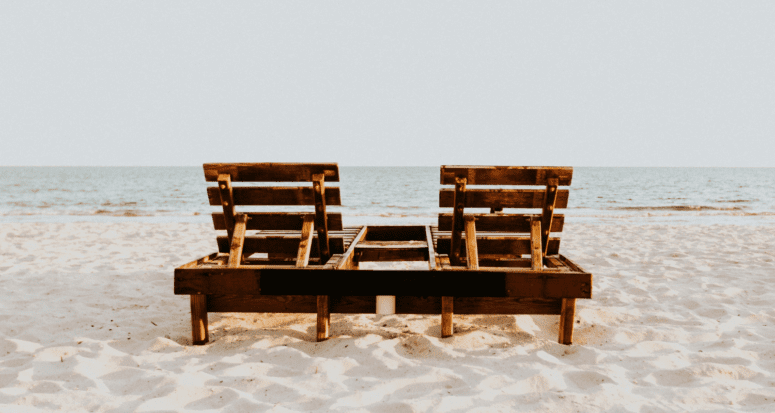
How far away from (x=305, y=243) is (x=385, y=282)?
862 mm

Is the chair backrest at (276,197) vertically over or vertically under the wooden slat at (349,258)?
A: over

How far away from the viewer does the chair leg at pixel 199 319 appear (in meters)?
3.31

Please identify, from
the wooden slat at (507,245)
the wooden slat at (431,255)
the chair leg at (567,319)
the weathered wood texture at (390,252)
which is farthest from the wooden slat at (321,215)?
the chair leg at (567,319)

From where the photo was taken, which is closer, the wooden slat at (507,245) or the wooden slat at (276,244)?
the wooden slat at (507,245)

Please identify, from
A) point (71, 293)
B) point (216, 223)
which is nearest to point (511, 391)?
point (216, 223)

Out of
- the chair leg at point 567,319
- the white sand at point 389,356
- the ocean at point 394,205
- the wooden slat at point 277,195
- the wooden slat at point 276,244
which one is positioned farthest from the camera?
the ocean at point 394,205

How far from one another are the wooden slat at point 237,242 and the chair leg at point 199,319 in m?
0.34

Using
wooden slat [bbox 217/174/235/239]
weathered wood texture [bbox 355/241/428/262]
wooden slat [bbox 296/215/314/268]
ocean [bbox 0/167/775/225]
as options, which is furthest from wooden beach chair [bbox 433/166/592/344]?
ocean [bbox 0/167/775/225]

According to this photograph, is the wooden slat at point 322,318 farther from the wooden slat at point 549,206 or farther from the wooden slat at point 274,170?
the wooden slat at point 549,206

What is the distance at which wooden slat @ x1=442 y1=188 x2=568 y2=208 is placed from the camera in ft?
11.9

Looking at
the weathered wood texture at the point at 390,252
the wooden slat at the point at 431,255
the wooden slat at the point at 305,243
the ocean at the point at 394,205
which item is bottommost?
the ocean at the point at 394,205

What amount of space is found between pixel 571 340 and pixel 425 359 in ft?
3.86

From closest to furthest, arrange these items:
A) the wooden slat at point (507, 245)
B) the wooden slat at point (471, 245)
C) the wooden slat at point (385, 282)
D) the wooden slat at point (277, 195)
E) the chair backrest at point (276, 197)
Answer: the wooden slat at point (385, 282), the wooden slat at point (471, 245), the chair backrest at point (276, 197), the wooden slat at point (277, 195), the wooden slat at point (507, 245)

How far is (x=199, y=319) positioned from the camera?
336 centimetres
